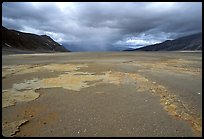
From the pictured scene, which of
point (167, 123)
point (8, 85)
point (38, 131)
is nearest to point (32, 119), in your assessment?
point (38, 131)

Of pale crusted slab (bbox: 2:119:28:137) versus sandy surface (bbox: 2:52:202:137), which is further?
sandy surface (bbox: 2:52:202:137)

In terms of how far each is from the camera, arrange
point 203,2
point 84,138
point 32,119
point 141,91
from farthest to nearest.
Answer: point 141,91 < point 203,2 < point 32,119 < point 84,138

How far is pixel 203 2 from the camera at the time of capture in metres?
6.45

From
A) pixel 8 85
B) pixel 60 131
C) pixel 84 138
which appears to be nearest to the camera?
pixel 84 138

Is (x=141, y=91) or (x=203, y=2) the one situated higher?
(x=203, y=2)

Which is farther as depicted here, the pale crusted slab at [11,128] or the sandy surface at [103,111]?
the sandy surface at [103,111]

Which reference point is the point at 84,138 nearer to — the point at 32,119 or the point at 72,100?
the point at 32,119

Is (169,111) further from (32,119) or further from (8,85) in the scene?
(8,85)

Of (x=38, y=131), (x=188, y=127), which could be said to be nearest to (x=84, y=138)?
(x=38, y=131)

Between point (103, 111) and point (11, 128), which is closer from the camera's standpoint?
point (11, 128)

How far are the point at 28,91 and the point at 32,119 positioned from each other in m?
3.61

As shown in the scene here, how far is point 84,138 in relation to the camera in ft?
15.9

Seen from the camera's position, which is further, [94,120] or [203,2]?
[203,2]

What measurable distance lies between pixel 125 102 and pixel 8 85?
6.48m
